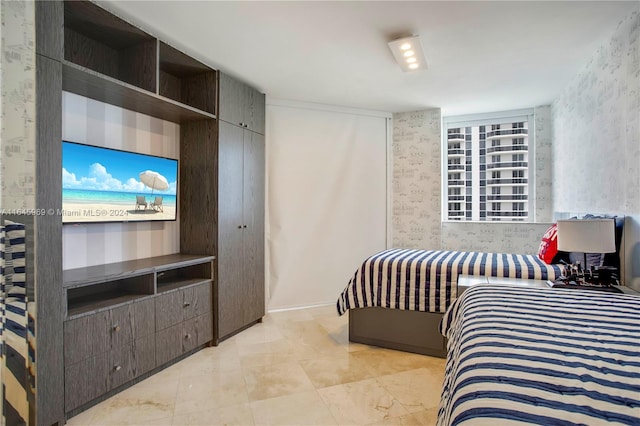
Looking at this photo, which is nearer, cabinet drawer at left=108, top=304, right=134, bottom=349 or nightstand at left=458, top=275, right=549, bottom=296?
cabinet drawer at left=108, top=304, right=134, bottom=349

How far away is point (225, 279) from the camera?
3.16 m

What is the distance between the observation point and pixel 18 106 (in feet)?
5.58

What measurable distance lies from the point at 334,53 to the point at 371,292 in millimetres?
2014

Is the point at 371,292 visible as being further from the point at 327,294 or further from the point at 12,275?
the point at 12,275

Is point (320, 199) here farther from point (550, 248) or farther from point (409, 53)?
point (550, 248)

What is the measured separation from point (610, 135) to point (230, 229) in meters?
3.13

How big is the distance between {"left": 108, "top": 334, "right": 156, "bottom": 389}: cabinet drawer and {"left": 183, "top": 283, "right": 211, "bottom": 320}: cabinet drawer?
1.19ft

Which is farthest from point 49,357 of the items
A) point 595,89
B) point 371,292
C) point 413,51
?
point 595,89

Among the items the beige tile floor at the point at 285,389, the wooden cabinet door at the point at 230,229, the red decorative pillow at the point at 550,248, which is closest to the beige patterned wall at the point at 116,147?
the wooden cabinet door at the point at 230,229

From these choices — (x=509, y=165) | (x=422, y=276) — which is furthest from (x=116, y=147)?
(x=509, y=165)

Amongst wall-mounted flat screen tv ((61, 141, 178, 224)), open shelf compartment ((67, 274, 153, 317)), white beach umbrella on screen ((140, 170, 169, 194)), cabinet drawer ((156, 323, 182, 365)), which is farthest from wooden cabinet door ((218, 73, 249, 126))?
cabinet drawer ((156, 323, 182, 365))

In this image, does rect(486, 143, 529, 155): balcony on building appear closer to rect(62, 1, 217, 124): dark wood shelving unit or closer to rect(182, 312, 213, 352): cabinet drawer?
rect(62, 1, 217, 124): dark wood shelving unit

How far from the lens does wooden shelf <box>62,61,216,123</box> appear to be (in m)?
2.08

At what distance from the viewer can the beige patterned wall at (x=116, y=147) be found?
232cm
